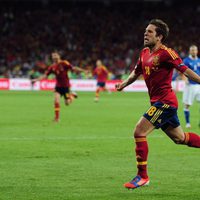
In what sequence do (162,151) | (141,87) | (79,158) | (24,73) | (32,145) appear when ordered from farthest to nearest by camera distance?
(24,73) → (141,87) → (32,145) → (162,151) → (79,158)

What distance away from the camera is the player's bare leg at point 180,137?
9.55 meters

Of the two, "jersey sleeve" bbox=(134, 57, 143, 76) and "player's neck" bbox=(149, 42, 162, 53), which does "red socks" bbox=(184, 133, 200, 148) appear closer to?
"jersey sleeve" bbox=(134, 57, 143, 76)

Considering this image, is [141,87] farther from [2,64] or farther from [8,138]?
[8,138]

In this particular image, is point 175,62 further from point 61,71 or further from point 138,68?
point 61,71

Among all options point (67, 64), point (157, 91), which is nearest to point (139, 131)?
point (157, 91)

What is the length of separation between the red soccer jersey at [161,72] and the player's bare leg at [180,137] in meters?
0.38

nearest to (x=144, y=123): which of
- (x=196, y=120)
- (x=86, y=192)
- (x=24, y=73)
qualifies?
(x=86, y=192)

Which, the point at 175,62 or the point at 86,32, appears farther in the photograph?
the point at 86,32

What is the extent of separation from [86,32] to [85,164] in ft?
163

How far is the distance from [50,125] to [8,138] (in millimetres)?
4334

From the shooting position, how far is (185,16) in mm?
62594

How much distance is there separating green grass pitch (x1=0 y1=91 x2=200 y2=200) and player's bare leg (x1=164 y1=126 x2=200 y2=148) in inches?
24.7

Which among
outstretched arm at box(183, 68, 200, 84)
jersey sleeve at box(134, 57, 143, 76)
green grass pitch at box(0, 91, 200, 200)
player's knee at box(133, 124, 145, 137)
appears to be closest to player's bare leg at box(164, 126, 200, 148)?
player's knee at box(133, 124, 145, 137)

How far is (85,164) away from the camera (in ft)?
38.6
